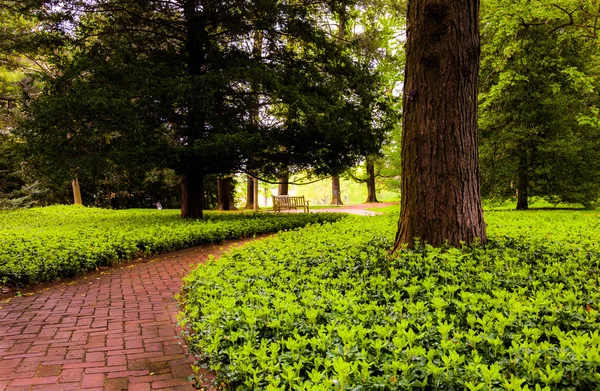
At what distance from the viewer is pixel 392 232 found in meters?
6.58

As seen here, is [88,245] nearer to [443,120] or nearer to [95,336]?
[95,336]

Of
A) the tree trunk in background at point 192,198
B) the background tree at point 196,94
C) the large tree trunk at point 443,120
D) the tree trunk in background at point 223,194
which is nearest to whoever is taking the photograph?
the large tree trunk at point 443,120

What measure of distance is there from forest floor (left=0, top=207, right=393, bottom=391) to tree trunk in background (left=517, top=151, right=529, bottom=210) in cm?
1231

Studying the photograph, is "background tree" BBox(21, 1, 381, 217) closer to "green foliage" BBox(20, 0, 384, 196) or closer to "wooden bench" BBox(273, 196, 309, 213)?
"green foliage" BBox(20, 0, 384, 196)

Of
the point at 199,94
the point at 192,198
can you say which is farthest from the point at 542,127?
the point at 192,198

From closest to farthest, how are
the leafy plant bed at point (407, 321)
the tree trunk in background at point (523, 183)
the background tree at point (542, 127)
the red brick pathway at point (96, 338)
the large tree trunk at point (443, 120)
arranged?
the leafy plant bed at point (407, 321)
the red brick pathway at point (96, 338)
the large tree trunk at point (443, 120)
the background tree at point (542, 127)
the tree trunk in background at point (523, 183)

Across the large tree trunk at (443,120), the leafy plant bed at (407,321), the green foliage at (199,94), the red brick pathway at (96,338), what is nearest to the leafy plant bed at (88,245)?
the red brick pathway at (96,338)

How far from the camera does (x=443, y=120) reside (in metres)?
4.54

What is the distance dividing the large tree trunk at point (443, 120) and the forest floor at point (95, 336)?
2898 mm

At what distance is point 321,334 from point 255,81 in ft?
28.3

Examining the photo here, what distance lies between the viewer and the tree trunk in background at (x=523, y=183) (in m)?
13.6

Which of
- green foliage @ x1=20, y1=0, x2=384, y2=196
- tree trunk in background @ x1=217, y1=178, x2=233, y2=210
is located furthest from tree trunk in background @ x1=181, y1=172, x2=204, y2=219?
tree trunk in background @ x1=217, y1=178, x2=233, y2=210

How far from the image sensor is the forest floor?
10.1ft

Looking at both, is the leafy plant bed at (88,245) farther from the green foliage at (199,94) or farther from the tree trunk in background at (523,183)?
the tree trunk in background at (523,183)
